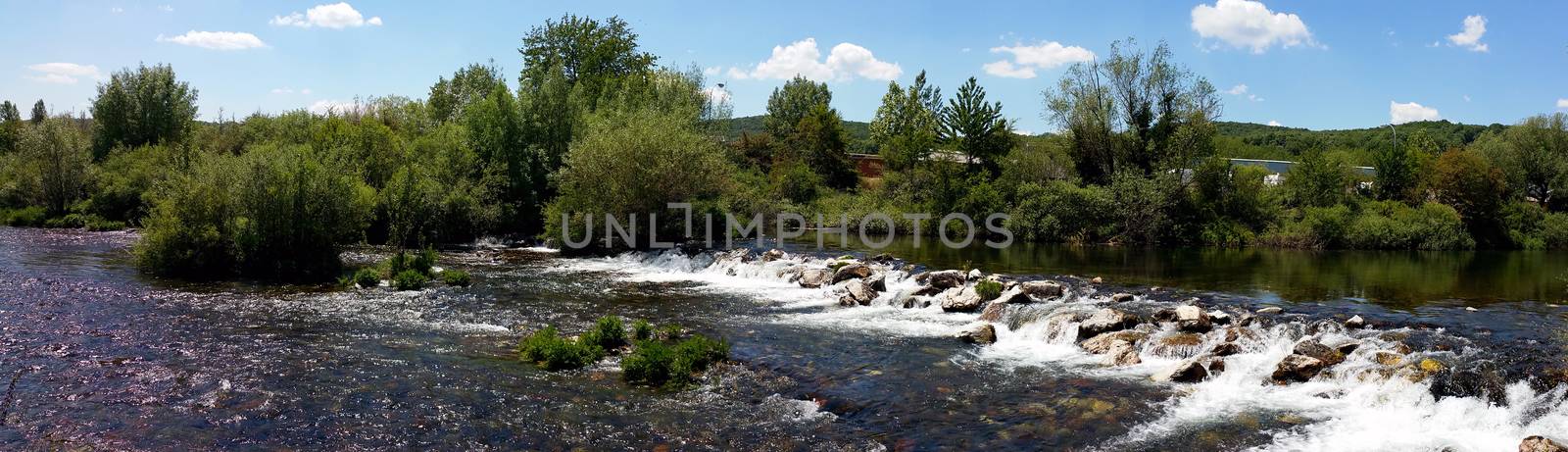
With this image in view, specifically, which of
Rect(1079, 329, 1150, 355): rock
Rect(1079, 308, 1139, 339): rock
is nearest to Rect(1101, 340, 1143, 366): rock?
Rect(1079, 329, 1150, 355): rock

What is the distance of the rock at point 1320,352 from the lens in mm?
14273

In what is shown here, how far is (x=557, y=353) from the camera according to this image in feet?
48.1

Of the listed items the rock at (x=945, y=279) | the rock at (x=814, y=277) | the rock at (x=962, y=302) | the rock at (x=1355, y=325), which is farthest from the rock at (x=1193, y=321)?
the rock at (x=814, y=277)

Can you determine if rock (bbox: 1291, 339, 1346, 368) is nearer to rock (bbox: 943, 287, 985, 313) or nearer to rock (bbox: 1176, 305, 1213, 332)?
rock (bbox: 1176, 305, 1213, 332)

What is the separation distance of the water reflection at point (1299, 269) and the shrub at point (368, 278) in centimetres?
1809

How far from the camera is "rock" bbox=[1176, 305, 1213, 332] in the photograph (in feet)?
55.9

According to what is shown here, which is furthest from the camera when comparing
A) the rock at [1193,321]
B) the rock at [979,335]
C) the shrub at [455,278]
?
the shrub at [455,278]

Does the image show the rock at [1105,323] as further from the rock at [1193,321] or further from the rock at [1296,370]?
the rock at [1296,370]

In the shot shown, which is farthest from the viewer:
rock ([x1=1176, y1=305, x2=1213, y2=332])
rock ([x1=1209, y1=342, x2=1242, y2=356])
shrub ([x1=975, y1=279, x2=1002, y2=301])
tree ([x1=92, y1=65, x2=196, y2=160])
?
tree ([x1=92, y1=65, x2=196, y2=160])

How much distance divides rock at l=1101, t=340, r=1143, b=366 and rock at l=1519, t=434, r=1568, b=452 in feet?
18.0

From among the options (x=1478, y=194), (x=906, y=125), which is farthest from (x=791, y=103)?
(x=1478, y=194)

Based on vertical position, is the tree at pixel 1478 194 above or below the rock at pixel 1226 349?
above

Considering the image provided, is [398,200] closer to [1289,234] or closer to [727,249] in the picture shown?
[727,249]

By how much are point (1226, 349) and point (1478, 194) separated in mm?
40279
